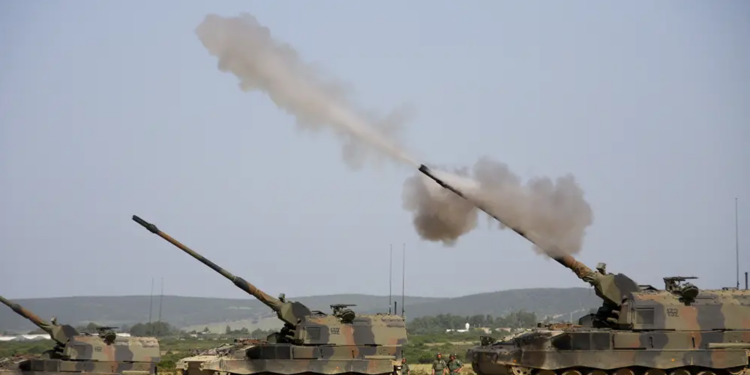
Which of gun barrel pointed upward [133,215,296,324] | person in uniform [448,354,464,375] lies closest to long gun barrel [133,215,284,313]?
gun barrel pointed upward [133,215,296,324]

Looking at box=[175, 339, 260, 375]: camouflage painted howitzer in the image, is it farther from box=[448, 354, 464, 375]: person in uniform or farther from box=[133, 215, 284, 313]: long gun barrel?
box=[448, 354, 464, 375]: person in uniform

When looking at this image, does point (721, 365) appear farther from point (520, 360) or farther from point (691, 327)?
point (520, 360)

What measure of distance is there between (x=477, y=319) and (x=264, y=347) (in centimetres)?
11747

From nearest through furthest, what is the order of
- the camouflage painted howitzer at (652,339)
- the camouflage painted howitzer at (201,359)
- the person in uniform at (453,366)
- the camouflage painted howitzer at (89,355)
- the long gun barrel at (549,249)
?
the camouflage painted howitzer at (652,339), the long gun barrel at (549,249), the camouflage painted howitzer at (89,355), the camouflage painted howitzer at (201,359), the person in uniform at (453,366)

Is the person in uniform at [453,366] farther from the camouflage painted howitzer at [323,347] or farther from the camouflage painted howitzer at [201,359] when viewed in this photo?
the camouflage painted howitzer at [201,359]

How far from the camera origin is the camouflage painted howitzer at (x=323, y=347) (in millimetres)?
34750

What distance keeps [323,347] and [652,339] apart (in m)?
10.0

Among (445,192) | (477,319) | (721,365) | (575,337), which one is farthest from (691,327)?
(477,319)

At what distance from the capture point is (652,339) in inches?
1234

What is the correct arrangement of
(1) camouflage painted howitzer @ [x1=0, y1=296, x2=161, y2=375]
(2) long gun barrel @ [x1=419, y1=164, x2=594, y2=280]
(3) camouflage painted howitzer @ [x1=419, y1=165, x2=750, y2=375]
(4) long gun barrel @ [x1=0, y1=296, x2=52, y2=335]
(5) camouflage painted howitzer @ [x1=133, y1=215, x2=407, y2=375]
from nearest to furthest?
(3) camouflage painted howitzer @ [x1=419, y1=165, x2=750, y2=375] < (2) long gun barrel @ [x1=419, y1=164, x2=594, y2=280] < (5) camouflage painted howitzer @ [x1=133, y1=215, x2=407, y2=375] < (1) camouflage painted howitzer @ [x1=0, y1=296, x2=161, y2=375] < (4) long gun barrel @ [x1=0, y1=296, x2=52, y2=335]

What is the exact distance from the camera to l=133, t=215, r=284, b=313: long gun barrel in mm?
36125

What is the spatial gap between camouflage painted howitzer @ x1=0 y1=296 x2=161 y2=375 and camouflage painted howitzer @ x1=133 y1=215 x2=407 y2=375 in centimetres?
309

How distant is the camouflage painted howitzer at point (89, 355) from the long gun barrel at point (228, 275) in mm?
3222

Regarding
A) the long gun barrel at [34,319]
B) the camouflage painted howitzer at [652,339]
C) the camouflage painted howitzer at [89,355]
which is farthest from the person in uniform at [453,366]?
the long gun barrel at [34,319]
